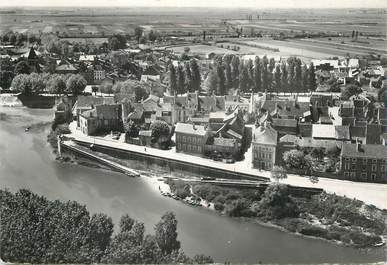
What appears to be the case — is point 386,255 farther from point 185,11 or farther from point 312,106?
point 185,11

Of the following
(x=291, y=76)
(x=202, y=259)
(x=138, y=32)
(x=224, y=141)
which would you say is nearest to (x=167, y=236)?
(x=202, y=259)

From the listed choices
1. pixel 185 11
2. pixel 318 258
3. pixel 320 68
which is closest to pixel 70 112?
pixel 185 11

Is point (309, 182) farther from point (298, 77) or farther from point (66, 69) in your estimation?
point (66, 69)

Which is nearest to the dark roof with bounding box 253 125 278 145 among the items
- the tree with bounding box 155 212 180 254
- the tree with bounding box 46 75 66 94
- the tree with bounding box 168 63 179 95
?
the tree with bounding box 155 212 180 254

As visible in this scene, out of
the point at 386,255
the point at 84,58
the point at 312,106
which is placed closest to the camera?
the point at 386,255

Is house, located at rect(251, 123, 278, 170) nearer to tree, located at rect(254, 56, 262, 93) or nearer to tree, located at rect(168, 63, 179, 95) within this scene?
tree, located at rect(254, 56, 262, 93)

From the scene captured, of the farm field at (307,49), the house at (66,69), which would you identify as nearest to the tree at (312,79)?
the farm field at (307,49)
